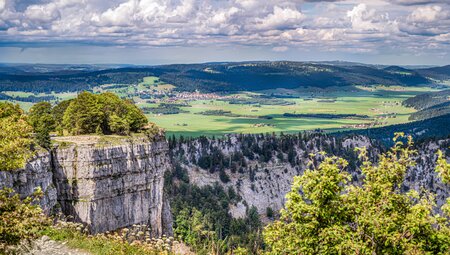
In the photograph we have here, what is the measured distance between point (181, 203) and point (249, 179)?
2169 inches

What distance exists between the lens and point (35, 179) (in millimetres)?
53281

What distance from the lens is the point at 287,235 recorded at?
1047 inches

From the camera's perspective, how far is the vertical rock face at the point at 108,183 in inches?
2330

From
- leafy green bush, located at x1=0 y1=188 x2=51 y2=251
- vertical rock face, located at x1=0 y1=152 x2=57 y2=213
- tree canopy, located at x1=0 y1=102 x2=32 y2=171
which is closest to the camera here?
leafy green bush, located at x1=0 y1=188 x2=51 y2=251

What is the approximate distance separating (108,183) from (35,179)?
10002mm

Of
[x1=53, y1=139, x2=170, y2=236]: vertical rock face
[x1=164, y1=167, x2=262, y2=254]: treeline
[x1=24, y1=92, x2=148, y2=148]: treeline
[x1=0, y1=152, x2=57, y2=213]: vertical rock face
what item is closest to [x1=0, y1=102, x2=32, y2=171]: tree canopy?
[x1=0, y1=152, x2=57, y2=213]: vertical rock face

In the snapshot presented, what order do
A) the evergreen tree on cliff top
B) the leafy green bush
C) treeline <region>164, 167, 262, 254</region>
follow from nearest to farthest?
the leafy green bush
the evergreen tree on cliff top
treeline <region>164, 167, 262, 254</region>

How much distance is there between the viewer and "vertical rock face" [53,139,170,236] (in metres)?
59.2

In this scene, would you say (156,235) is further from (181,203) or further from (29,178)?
(181,203)

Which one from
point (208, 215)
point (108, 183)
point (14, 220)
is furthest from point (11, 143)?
point (208, 215)

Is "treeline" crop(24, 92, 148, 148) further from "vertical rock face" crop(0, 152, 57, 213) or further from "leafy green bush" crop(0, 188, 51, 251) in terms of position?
"leafy green bush" crop(0, 188, 51, 251)

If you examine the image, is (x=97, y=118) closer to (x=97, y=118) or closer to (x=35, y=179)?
(x=97, y=118)

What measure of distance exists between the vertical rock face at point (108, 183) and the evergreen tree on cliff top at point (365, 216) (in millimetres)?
37961

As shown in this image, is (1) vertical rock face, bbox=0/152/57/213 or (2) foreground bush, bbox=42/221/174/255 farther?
(1) vertical rock face, bbox=0/152/57/213
